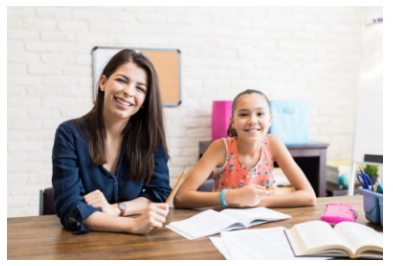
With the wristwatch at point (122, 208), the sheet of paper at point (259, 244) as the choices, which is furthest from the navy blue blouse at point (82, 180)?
the sheet of paper at point (259, 244)

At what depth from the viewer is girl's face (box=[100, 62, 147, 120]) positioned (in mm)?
1500

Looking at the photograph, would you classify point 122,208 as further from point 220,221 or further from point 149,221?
point 220,221

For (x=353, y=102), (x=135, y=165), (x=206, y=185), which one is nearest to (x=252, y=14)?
(x=353, y=102)

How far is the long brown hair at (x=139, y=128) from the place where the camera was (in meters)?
1.54

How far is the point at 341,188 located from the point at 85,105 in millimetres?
2057

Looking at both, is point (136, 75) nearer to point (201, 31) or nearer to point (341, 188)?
point (201, 31)

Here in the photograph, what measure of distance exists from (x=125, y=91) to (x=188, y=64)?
1.67 meters

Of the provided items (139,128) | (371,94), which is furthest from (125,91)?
(371,94)

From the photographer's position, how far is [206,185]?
1.77 m

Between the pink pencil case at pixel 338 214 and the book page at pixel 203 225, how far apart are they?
→ 31 cm

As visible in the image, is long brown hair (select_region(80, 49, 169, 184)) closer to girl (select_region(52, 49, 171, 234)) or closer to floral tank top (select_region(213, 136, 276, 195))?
girl (select_region(52, 49, 171, 234))

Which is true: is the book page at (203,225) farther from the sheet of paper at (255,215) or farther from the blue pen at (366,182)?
the blue pen at (366,182)

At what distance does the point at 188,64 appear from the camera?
3113 mm

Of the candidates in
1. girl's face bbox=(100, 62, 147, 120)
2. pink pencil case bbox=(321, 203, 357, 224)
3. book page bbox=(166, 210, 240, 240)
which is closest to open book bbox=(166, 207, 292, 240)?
book page bbox=(166, 210, 240, 240)
